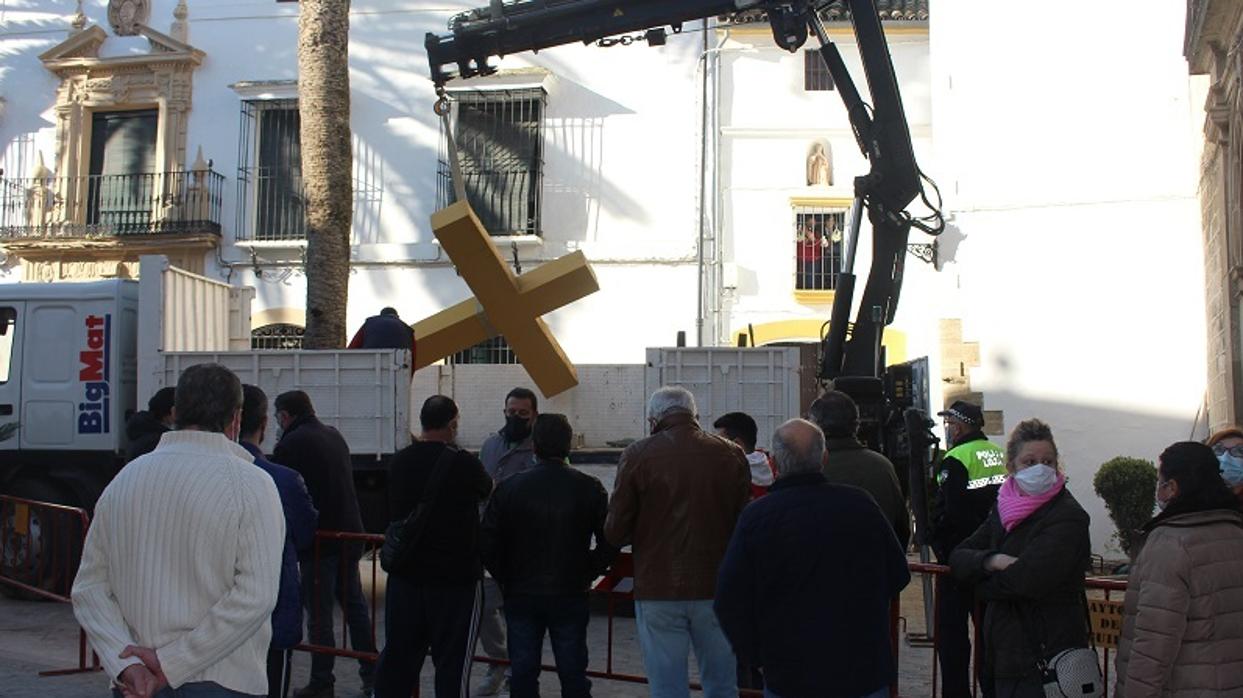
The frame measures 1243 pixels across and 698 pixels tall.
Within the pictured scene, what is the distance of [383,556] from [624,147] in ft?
43.6

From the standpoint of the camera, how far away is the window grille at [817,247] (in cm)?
1788

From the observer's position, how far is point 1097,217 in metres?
13.3

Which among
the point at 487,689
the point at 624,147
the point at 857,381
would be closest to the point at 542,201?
the point at 624,147

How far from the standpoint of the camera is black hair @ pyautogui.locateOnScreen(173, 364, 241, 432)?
143 inches

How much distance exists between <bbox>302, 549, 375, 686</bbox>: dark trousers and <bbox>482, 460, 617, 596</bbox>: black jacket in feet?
5.63

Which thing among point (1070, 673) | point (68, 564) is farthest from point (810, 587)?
point (68, 564)

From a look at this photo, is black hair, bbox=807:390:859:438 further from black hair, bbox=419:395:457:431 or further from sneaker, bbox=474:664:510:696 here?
sneaker, bbox=474:664:510:696

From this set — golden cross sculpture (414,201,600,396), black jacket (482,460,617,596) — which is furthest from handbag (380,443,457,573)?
golden cross sculpture (414,201,600,396)

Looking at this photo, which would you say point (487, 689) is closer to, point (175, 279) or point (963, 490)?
point (963, 490)

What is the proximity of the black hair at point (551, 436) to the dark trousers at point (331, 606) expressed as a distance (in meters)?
1.98

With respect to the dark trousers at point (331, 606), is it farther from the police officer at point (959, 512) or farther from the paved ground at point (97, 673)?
the police officer at point (959, 512)

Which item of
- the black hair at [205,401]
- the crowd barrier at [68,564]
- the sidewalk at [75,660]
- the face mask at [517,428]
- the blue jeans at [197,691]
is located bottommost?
the sidewalk at [75,660]

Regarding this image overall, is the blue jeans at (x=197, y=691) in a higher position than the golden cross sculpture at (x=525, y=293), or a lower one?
lower

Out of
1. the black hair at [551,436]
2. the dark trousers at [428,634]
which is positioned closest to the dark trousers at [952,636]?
the black hair at [551,436]
